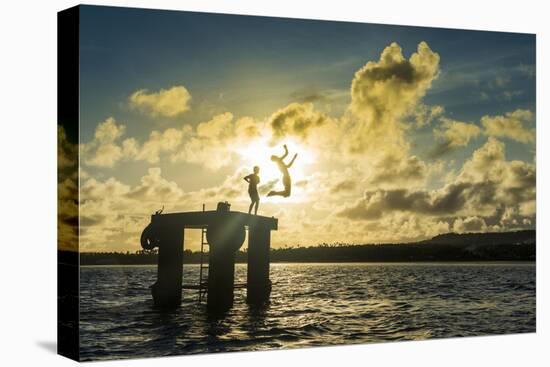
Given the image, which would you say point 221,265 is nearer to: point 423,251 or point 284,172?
point 284,172

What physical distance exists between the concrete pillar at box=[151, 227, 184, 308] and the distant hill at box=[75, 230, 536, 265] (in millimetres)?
266

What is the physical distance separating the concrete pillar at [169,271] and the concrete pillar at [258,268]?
1.26 metres

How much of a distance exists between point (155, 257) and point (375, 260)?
382 centimetres

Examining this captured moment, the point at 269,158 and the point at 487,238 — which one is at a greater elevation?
the point at 269,158

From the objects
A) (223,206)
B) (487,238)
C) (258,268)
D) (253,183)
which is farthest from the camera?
(487,238)

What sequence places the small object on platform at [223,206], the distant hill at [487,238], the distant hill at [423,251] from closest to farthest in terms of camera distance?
1. the small object on platform at [223,206]
2. the distant hill at [423,251]
3. the distant hill at [487,238]

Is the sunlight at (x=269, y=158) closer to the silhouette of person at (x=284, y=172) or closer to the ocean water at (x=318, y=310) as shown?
the silhouette of person at (x=284, y=172)

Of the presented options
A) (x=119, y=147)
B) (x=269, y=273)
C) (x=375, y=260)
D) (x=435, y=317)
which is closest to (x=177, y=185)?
(x=119, y=147)

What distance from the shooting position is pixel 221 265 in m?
19.3

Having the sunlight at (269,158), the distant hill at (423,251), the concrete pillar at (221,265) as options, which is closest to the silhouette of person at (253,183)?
the sunlight at (269,158)

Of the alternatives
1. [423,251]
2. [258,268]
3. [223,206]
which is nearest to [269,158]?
[223,206]

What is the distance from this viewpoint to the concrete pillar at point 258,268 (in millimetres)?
19594

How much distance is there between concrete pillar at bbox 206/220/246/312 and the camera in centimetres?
1923

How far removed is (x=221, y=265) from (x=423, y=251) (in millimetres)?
3725
